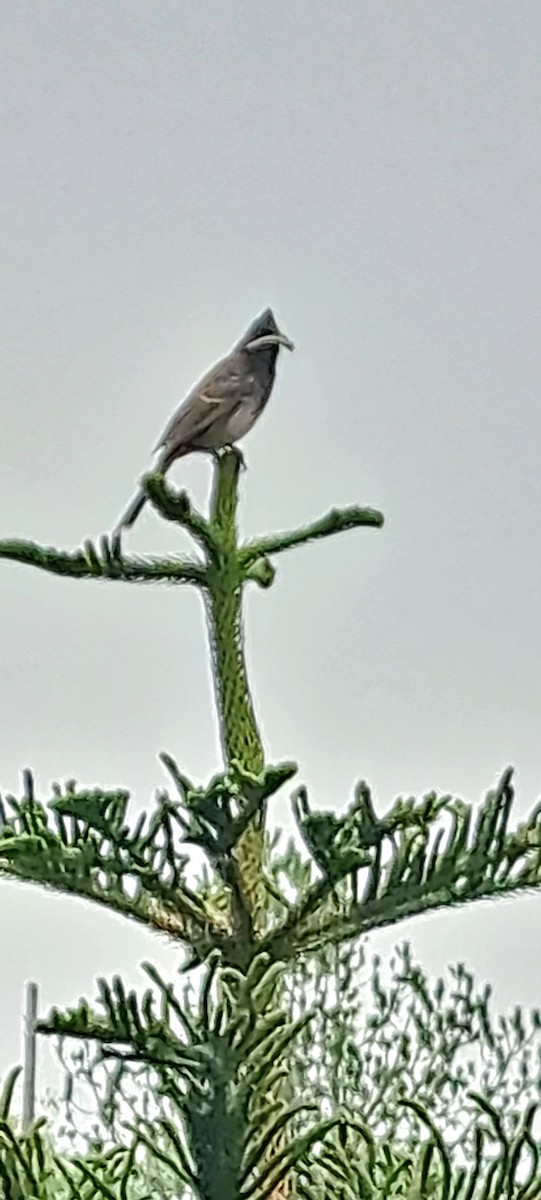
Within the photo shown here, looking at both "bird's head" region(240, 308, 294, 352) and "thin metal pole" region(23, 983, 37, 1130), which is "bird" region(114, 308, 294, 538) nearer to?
"bird's head" region(240, 308, 294, 352)

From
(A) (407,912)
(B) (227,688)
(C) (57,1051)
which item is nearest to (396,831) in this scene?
(A) (407,912)

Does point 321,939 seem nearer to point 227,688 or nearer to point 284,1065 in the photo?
point 284,1065

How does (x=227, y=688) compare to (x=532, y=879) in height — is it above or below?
above

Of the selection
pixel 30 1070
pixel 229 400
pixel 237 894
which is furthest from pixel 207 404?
pixel 30 1070

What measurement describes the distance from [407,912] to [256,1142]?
0.75 feet

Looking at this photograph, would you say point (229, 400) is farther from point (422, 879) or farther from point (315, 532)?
point (422, 879)

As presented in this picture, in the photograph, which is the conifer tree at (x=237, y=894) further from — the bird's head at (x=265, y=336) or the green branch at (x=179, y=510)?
the bird's head at (x=265, y=336)

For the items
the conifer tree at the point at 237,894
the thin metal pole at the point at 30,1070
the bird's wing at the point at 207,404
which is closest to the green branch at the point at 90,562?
the conifer tree at the point at 237,894

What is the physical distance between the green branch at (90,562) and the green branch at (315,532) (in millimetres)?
92

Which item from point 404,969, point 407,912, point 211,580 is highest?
point 211,580

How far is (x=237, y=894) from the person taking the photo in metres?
1.29

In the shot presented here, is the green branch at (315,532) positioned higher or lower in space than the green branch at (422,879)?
higher

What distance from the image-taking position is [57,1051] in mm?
2582

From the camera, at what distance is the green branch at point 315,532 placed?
1.51 meters
